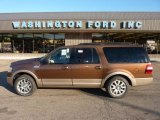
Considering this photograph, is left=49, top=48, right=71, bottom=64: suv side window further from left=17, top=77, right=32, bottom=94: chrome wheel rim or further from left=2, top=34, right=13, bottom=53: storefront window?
left=2, top=34, right=13, bottom=53: storefront window

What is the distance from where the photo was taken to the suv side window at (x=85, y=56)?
348 inches

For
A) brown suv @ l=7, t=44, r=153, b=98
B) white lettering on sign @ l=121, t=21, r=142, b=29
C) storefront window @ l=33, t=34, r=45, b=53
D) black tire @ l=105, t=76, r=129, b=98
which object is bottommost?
black tire @ l=105, t=76, r=129, b=98

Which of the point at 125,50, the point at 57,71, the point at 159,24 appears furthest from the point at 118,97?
the point at 159,24

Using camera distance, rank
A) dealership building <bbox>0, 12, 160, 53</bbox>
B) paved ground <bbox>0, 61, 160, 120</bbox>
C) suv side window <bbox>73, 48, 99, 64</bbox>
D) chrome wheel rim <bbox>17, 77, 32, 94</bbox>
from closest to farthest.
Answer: paved ground <bbox>0, 61, 160, 120</bbox> → suv side window <bbox>73, 48, 99, 64</bbox> → chrome wheel rim <bbox>17, 77, 32, 94</bbox> → dealership building <bbox>0, 12, 160, 53</bbox>

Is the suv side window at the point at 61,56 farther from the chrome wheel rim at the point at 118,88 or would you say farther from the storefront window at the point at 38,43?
the storefront window at the point at 38,43

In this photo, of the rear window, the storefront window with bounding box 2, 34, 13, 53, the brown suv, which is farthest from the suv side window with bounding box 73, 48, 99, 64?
the storefront window with bounding box 2, 34, 13, 53

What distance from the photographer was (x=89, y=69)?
346 inches

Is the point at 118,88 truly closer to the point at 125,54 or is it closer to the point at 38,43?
the point at 125,54

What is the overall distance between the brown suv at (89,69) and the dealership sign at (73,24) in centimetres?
1442

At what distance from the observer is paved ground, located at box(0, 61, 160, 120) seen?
6.70 meters

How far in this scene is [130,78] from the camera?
344 inches

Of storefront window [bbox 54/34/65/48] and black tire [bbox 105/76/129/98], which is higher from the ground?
storefront window [bbox 54/34/65/48]

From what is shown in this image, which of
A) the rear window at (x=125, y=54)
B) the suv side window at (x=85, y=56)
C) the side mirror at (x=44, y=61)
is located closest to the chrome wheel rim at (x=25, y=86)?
the side mirror at (x=44, y=61)

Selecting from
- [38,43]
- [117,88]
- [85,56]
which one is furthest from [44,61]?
[38,43]
